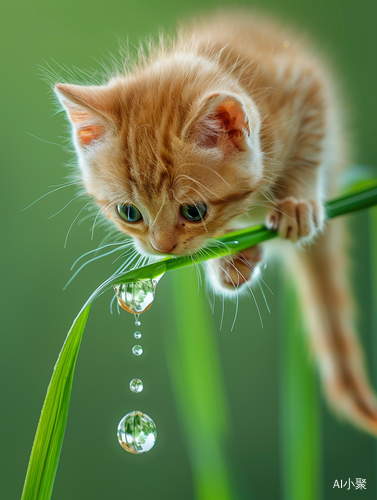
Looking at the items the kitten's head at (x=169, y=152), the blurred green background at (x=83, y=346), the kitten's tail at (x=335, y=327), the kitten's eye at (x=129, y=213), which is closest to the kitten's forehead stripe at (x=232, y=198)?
the kitten's head at (x=169, y=152)

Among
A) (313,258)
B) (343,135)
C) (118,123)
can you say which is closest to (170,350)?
(313,258)

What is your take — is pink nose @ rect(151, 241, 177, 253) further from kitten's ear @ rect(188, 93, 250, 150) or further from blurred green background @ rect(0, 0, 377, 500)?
blurred green background @ rect(0, 0, 377, 500)

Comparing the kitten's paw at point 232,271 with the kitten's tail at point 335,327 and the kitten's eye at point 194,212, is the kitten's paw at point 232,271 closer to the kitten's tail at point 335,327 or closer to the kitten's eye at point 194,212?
the kitten's eye at point 194,212

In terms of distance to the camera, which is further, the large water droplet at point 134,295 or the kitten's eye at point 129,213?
the kitten's eye at point 129,213

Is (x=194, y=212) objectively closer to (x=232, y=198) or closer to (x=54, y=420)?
(x=232, y=198)

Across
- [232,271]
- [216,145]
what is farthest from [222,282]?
[216,145]

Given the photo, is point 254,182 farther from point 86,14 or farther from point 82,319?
point 86,14

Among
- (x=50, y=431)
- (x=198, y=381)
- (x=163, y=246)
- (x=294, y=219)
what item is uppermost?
(x=294, y=219)
